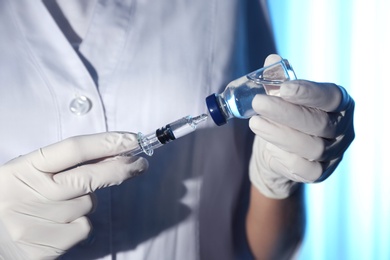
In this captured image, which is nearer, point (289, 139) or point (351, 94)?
point (289, 139)

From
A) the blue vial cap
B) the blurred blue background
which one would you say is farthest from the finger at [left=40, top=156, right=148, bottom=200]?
the blurred blue background

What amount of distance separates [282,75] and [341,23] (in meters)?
0.72

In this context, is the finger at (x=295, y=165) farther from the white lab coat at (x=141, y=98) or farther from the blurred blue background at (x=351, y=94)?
the blurred blue background at (x=351, y=94)

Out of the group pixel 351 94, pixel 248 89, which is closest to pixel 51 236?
pixel 248 89

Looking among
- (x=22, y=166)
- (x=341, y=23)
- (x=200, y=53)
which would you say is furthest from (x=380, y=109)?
(x=22, y=166)

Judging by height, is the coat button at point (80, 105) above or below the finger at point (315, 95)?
above

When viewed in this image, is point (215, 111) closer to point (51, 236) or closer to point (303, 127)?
point (303, 127)

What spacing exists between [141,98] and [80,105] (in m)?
0.08

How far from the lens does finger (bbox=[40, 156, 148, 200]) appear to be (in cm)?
53

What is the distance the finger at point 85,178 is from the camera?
1.73ft

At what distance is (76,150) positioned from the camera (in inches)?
20.3

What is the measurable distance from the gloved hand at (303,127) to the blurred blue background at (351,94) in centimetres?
57

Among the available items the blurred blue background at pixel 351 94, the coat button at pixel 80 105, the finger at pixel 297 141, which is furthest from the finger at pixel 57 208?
the blurred blue background at pixel 351 94

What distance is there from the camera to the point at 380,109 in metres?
1.23
